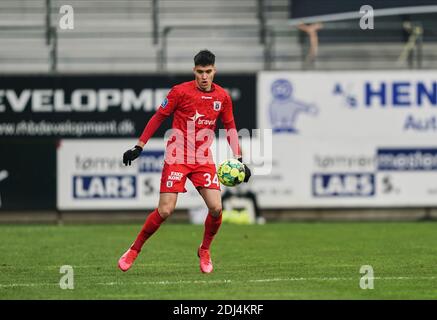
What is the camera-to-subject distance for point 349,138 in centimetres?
2353

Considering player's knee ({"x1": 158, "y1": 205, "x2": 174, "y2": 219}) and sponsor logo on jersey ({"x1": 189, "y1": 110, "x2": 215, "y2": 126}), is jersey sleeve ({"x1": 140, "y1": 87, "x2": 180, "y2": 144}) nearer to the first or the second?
sponsor logo on jersey ({"x1": 189, "y1": 110, "x2": 215, "y2": 126})

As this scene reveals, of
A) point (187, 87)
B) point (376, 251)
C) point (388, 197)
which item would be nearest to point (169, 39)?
point (388, 197)

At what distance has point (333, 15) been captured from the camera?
25.6m

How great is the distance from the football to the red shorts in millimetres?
232

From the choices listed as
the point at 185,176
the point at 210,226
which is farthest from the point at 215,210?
the point at 185,176

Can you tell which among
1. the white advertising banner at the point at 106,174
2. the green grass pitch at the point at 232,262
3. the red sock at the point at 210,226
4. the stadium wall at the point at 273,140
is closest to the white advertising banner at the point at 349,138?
the stadium wall at the point at 273,140

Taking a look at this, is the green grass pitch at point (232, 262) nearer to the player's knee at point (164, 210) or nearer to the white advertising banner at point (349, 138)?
the player's knee at point (164, 210)

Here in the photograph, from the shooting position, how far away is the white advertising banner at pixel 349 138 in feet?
76.5

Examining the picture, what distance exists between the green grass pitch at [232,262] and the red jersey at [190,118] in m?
1.35

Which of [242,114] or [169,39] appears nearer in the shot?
[242,114]

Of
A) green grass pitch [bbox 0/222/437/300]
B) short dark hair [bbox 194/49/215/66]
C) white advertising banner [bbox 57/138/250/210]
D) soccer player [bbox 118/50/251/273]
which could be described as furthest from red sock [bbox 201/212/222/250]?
white advertising banner [bbox 57/138/250/210]

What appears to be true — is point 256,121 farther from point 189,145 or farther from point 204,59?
point 204,59

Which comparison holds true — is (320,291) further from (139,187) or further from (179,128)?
(139,187)

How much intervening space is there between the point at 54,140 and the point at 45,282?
38.3ft
